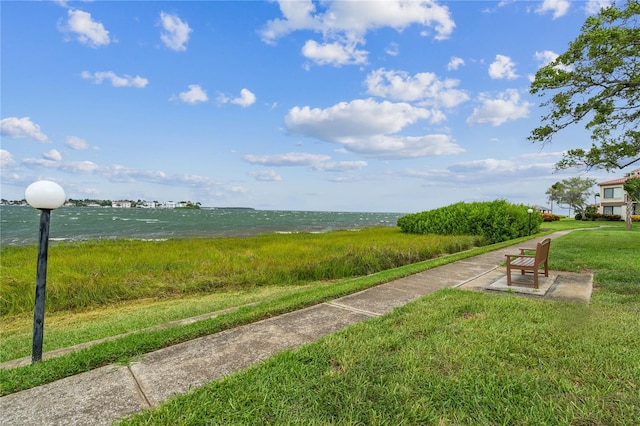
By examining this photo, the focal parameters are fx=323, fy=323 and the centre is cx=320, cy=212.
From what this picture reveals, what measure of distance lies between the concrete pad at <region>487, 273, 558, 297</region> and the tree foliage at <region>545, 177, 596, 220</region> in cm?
4944

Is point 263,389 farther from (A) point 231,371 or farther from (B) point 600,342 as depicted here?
(B) point 600,342

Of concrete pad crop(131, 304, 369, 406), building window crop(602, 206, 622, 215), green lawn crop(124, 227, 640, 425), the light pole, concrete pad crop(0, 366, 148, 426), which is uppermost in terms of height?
building window crop(602, 206, 622, 215)

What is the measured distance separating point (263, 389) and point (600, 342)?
3.30 metres

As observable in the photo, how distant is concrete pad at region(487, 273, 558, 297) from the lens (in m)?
5.37

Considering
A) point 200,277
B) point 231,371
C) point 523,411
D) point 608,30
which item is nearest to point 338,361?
point 231,371

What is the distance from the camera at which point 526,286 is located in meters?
5.79

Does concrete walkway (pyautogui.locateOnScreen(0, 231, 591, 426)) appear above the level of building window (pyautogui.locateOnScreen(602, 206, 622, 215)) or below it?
below

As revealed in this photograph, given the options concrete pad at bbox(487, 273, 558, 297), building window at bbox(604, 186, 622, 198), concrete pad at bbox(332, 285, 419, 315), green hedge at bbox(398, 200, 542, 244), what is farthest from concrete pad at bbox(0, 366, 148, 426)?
building window at bbox(604, 186, 622, 198)

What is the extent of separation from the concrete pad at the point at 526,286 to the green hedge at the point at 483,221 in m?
11.8

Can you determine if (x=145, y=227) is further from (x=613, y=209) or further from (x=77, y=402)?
(x=613, y=209)

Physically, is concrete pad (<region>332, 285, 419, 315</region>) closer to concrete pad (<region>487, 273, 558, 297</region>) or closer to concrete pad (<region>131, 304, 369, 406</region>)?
concrete pad (<region>131, 304, 369, 406</region>)

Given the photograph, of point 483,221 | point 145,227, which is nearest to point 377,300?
point 483,221

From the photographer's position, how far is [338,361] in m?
2.81

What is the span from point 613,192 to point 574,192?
4154mm
